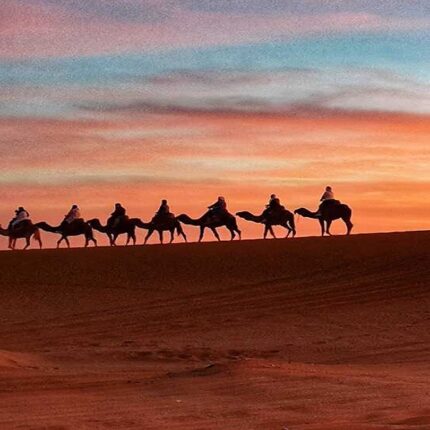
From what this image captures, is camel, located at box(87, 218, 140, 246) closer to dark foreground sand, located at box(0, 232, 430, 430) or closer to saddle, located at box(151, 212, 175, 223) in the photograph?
saddle, located at box(151, 212, 175, 223)

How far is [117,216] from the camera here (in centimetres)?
4362

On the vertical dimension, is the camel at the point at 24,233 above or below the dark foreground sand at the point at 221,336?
above

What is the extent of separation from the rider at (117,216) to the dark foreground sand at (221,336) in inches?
274

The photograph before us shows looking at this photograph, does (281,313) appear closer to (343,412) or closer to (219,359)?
(219,359)

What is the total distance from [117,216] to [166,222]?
181cm

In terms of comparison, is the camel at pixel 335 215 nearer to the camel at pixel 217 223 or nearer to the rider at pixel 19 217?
the camel at pixel 217 223

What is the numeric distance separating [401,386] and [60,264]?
835 inches

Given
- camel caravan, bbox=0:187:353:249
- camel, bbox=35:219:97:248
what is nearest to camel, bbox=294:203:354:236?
camel caravan, bbox=0:187:353:249

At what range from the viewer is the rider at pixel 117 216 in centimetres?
4347

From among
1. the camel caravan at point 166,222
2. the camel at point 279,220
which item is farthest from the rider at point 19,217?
the camel at point 279,220

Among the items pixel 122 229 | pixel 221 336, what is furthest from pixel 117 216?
pixel 221 336

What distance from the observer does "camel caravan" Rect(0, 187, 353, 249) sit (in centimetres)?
4238

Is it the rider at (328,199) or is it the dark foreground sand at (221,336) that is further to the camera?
the rider at (328,199)

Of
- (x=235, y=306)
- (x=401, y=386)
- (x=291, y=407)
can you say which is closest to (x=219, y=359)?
(x=401, y=386)
